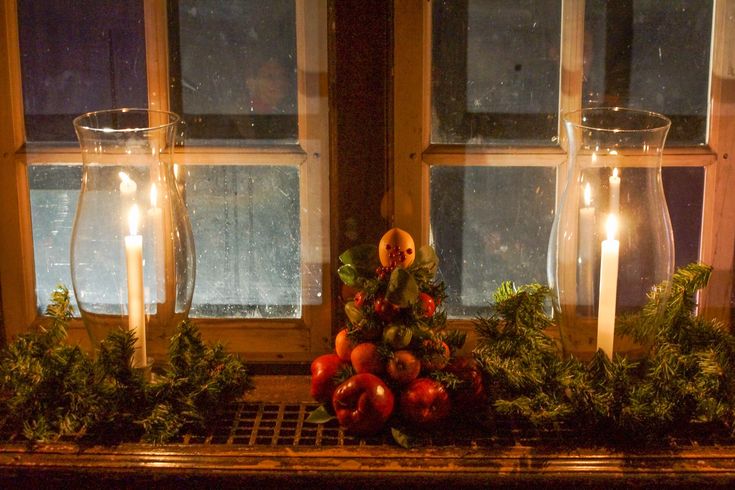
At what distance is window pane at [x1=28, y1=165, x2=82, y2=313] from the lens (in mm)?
1341

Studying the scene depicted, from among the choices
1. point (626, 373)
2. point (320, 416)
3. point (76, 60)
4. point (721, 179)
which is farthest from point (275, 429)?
point (721, 179)

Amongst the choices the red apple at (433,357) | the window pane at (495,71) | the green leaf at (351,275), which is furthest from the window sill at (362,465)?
the window pane at (495,71)

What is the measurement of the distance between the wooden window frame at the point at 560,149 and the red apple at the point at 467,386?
0.28 m

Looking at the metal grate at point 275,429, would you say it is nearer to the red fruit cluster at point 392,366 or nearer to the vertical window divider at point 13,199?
the red fruit cluster at point 392,366

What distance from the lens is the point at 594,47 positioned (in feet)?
4.23

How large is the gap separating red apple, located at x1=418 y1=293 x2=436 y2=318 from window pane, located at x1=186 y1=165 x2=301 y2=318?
32cm

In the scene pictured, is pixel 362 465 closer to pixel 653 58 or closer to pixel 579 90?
pixel 579 90

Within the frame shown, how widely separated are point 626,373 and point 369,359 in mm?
362

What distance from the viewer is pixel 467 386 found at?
1104 mm

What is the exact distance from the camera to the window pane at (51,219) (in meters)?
1.34

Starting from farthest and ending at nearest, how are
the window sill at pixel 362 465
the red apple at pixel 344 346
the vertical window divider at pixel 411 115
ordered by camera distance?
the vertical window divider at pixel 411 115 → the red apple at pixel 344 346 → the window sill at pixel 362 465

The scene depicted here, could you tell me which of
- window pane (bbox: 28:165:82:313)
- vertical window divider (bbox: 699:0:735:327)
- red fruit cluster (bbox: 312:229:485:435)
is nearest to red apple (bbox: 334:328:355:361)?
red fruit cluster (bbox: 312:229:485:435)

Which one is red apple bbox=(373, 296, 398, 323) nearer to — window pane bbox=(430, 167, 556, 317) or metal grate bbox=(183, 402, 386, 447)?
metal grate bbox=(183, 402, 386, 447)

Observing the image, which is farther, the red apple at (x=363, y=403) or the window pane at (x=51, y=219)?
the window pane at (x=51, y=219)
